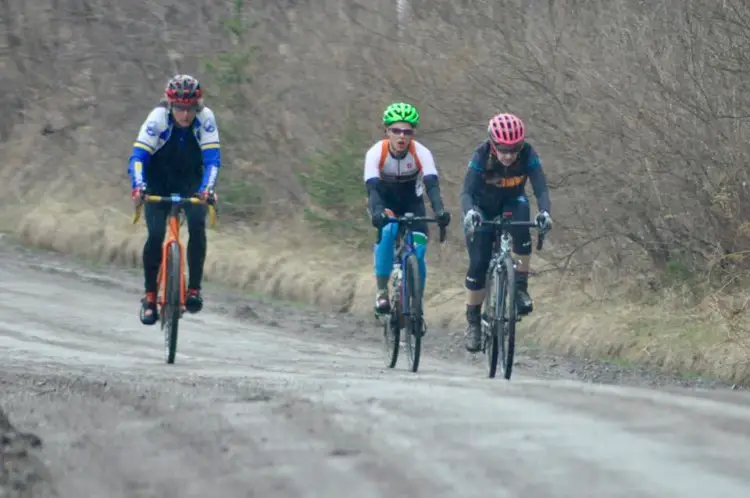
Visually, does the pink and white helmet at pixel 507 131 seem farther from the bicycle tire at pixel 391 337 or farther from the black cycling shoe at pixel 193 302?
the black cycling shoe at pixel 193 302

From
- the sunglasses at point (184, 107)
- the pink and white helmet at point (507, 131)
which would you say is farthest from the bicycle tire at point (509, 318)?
the sunglasses at point (184, 107)

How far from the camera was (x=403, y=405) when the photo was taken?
8.83m

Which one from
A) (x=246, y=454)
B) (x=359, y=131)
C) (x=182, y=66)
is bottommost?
(x=246, y=454)

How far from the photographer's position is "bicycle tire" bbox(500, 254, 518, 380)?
11.6 m

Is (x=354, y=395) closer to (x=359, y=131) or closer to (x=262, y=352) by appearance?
(x=262, y=352)

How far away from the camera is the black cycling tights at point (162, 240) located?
12094 mm

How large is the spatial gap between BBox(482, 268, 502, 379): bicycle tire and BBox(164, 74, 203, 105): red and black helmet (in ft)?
8.47

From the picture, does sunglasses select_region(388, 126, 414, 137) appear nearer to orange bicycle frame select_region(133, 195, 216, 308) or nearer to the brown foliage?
orange bicycle frame select_region(133, 195, 216, 308)

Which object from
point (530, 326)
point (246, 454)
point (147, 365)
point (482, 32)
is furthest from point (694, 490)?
point (482, 32)

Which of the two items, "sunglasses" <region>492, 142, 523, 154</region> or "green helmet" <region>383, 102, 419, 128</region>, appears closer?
"sunglasses" <region>492, 142, 523, 154</region>

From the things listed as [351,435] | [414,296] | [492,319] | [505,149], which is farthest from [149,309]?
[351,435]

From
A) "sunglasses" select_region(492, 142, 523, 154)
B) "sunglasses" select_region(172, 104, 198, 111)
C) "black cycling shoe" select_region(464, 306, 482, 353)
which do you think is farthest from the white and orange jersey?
"sunglasses" select_region(172, 104, 198, 111)

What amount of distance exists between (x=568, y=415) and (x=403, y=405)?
911 mm

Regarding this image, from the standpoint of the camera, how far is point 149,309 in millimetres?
12211
